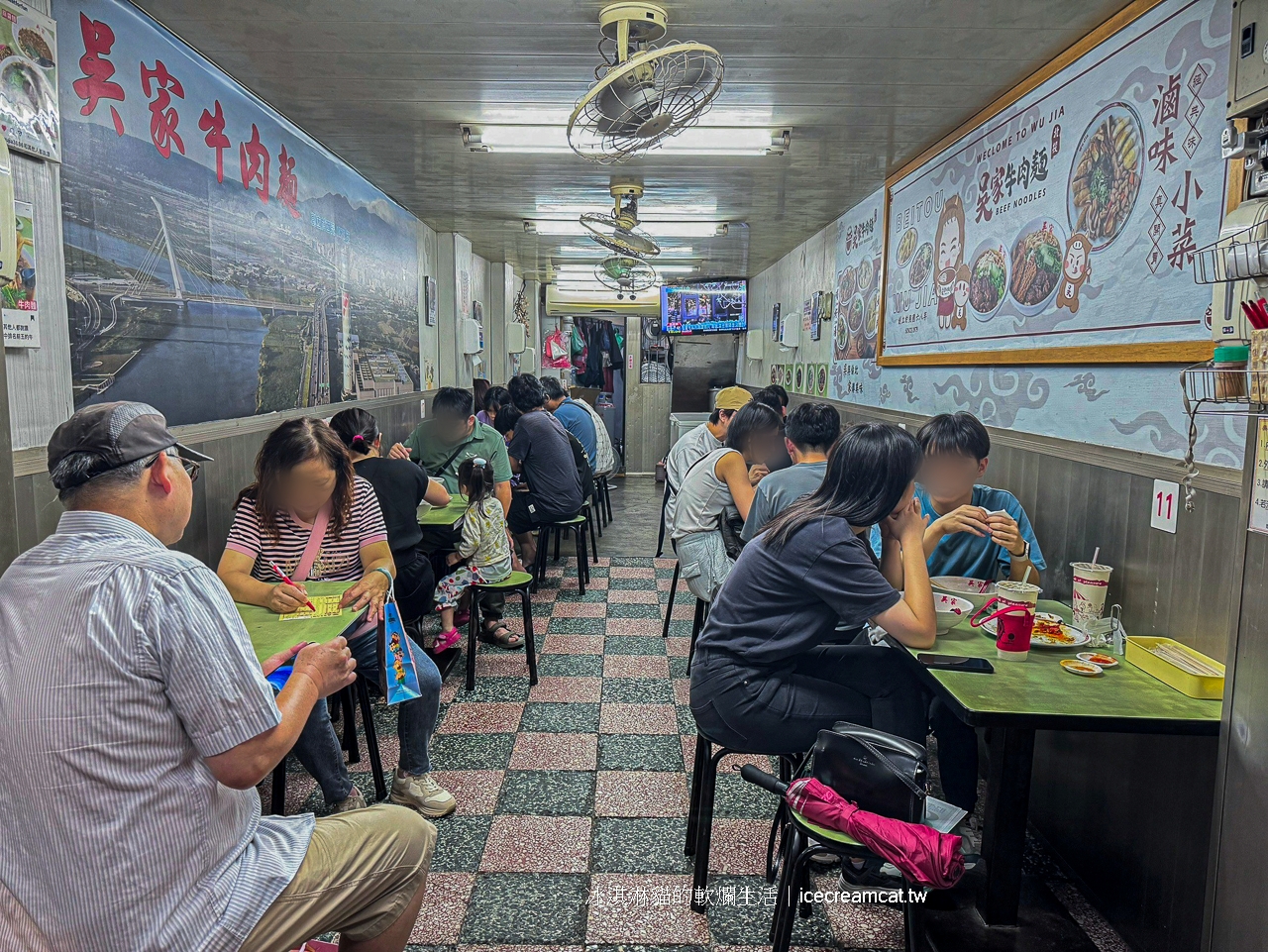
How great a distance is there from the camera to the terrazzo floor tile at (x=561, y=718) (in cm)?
356

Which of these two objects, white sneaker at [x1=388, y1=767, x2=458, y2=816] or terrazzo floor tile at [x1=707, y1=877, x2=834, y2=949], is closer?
terrazzo floor tile at [x1=707, y1=877, x2=834, y2=949]

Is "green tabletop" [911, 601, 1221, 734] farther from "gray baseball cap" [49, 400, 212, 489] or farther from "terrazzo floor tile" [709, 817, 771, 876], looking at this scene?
"gray baseball cap" [49, 400, 212, 489]

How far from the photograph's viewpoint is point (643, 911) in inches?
92.8

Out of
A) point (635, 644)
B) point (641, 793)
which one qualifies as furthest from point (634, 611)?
point (641, 793)

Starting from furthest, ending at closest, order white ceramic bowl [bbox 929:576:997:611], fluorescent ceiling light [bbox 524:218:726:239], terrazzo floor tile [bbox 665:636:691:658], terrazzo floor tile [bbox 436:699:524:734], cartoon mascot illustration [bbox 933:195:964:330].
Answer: fluorescent ceiling light [bbox 524:218:726:239]
terrazzo floor tile [bbox 665:636:691:658]
cartoon mascot illustration [bbox 933:195:964:330]
terrazzo floor tile [bbox 436:699:524:734]
white ceramic bowl [bbox 929:576:997:611]

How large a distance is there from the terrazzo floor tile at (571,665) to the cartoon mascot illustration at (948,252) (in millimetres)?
2722

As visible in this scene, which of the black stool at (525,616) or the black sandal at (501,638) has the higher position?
the black stool at (525,616)

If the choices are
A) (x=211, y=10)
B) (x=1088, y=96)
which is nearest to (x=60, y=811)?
(x=211, y=10)

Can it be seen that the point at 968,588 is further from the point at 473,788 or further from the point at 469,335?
the point at 469,335

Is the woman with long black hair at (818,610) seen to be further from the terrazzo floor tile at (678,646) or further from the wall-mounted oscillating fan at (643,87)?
the terrazzo floor tile at (678,646)

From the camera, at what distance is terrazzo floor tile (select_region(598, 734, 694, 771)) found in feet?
10.6

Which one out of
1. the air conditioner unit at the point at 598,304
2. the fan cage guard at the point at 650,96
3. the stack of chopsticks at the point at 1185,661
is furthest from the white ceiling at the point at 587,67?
the air conditioner unit at the point at 598,304

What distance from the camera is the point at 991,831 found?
7.23ft

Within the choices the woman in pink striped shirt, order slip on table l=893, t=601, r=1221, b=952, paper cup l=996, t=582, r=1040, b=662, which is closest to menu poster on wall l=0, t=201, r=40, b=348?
the woman in pink striped shirt
